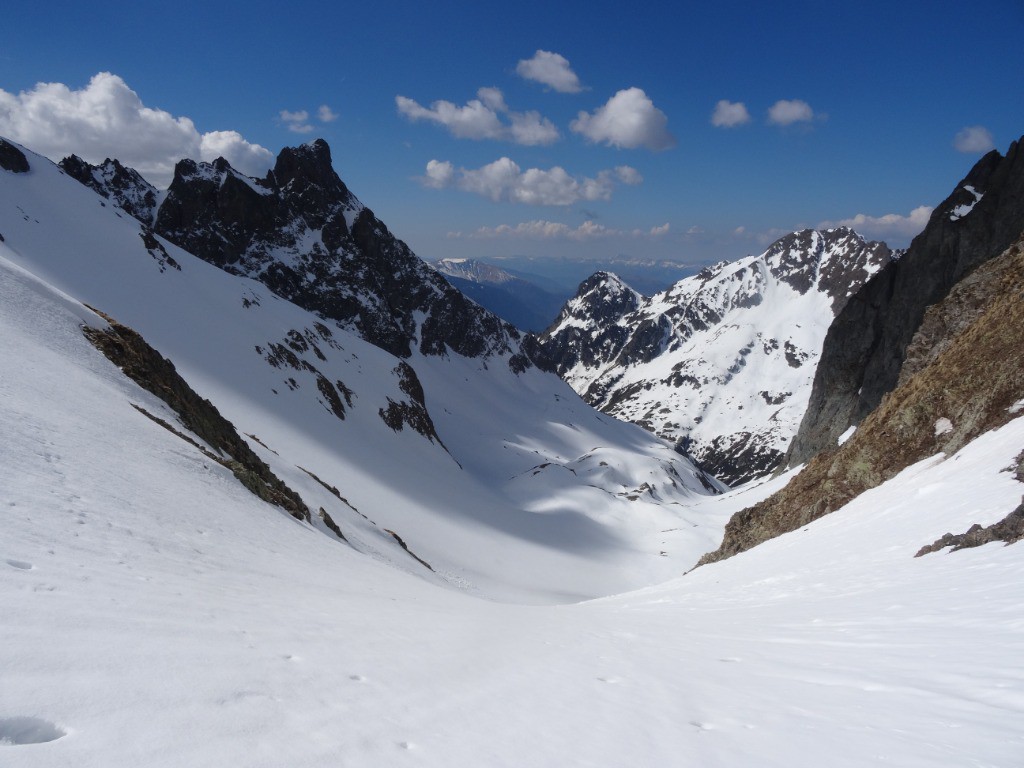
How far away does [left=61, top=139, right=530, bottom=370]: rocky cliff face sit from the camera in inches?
4840

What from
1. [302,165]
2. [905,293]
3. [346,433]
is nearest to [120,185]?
[302,165]

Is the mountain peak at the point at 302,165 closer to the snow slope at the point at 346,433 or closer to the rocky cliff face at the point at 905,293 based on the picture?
the snow slope at the point at 346,433

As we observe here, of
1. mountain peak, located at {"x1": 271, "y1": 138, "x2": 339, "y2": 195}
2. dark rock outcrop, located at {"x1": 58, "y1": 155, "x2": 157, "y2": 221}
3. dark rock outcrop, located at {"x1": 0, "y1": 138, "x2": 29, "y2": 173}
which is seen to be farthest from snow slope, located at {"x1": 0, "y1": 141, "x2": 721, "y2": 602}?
mountain peak, located at {"x1": 271, "y1": 138, "x2": 339, "y2": 195}

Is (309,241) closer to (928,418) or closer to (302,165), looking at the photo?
(302,165)

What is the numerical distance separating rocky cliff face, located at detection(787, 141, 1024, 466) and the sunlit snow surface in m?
43.5

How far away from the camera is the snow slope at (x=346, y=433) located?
4300 cm

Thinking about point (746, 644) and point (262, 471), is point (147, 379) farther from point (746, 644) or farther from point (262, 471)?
point (746, 644)

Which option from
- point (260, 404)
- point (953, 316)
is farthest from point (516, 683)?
point (260, 404)

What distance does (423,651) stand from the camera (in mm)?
7312

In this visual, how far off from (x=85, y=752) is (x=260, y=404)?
5139 centimetres

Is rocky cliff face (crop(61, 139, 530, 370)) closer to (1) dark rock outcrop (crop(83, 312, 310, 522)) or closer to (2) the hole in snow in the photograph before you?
(1) dark rock outcrop (crop(83, 312, 310, 522))

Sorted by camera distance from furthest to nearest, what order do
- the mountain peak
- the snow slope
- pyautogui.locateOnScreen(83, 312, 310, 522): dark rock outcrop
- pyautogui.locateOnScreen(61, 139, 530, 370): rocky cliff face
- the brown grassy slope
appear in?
the mountain peak → pyautogui.locateOnScreen(61, 139, 530, 370): rocky cliff face → the snow slope → pyautogui.locateOnScreen(83, 312, 310, 522): dark rock outcrop → the brown grassy slope

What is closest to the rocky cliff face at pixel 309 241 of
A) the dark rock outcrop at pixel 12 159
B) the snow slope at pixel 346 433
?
the snow slope at pixel 346 433

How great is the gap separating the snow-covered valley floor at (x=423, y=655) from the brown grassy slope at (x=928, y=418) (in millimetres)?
4280
